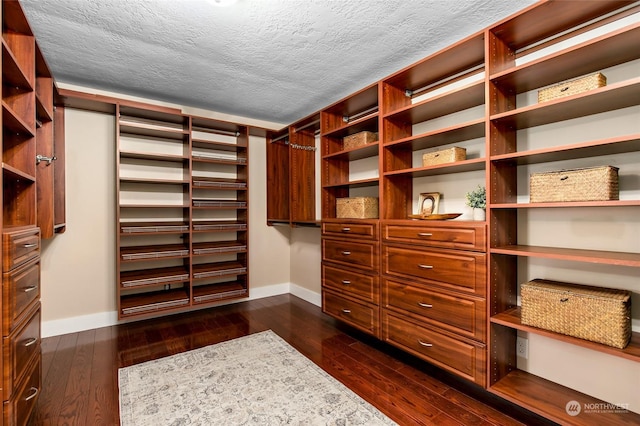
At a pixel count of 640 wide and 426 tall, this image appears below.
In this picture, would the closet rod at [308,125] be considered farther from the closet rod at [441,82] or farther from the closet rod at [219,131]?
the closet rod at [441,82]

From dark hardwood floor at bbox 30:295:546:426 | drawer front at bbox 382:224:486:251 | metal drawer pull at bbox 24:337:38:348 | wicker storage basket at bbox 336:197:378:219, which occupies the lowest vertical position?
dark hardwood floor at bbox 30:295:546:426

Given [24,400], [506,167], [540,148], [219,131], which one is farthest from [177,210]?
[540,148]

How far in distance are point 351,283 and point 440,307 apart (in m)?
0.91

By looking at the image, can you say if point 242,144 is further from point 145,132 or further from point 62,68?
point 62,68

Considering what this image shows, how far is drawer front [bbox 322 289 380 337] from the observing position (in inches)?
102

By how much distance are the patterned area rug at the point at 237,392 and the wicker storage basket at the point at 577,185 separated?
5.06ft

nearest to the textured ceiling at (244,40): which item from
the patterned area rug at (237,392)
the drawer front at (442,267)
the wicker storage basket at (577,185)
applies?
the wicker storage basket at (577,185)

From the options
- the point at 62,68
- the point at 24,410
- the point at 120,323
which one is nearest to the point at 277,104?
the point at 62,68

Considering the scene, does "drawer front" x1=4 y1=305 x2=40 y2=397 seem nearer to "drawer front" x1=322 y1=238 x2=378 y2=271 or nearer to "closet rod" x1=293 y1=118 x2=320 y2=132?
"drawer front" x1=322 y1=238 x2=378 y2=271

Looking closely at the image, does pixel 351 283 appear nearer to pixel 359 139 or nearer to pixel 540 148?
pixel 359 139

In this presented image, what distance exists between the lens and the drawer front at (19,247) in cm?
133

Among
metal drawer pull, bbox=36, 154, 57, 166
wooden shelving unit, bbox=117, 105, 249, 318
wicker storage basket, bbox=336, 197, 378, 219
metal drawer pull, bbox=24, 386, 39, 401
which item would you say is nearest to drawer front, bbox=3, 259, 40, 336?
metal drawer pull, bbox=24, 386, 39, 401

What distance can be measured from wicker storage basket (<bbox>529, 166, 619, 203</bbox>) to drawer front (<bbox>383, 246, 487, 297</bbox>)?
0.47 metres

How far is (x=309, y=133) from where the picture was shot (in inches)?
153
